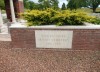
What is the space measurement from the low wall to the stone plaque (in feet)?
0.11

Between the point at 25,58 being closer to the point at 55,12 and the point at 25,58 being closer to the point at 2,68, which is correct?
the point at 2,68

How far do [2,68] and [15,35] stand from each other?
79.7 inches

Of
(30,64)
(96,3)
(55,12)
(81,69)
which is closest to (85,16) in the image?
(55,12)

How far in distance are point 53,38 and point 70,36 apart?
0.71 m

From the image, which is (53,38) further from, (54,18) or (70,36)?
(54,18)

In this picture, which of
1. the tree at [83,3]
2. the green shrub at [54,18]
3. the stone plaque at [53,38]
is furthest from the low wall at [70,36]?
the tree at [83,3]

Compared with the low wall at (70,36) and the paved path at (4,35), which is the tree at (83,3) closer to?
the paved path at (4,35)

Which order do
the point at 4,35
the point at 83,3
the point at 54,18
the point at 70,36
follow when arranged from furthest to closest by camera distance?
the point at 83,3
the point at 4,35
the point at 54,18
the point at 70,36

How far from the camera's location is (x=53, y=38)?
22.0 feet

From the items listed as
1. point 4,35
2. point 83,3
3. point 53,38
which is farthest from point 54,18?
point 83,3

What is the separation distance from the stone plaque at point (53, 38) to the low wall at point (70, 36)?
32 millimetres

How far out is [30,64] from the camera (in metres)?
5.41

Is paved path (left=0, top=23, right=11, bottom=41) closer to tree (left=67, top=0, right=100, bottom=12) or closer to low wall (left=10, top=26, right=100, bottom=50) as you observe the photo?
low wall (left=10, top=26, right=100, bottom=50)

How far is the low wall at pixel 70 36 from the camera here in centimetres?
652
